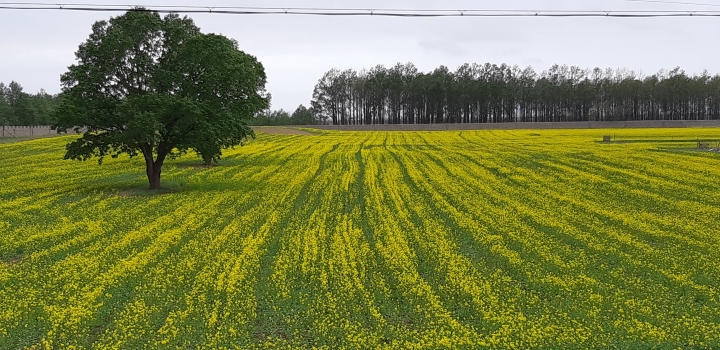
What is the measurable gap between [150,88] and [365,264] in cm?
1859

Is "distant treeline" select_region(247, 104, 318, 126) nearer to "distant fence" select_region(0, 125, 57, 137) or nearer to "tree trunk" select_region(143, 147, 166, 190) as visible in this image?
"distant fence" select_region(0, 125, 57, 137)

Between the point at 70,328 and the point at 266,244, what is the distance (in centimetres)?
747

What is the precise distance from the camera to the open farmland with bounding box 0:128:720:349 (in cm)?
1075

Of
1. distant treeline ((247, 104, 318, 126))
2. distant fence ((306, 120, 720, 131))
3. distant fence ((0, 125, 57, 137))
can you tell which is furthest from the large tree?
distant treeline ((247, 104, 318, 126))

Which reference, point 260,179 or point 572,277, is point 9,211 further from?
point 572,277

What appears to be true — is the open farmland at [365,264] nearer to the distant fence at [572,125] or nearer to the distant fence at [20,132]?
the distant fence at [20,132]

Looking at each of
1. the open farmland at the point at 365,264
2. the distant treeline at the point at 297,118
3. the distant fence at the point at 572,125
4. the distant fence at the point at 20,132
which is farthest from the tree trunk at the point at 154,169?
the distant treeline at the point at 297,118

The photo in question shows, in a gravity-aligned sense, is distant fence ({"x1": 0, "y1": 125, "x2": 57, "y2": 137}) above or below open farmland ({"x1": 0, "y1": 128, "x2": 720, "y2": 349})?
above

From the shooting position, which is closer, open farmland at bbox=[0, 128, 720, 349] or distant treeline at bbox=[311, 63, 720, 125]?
open farmland at bbox=[0, 128, 720, 349]

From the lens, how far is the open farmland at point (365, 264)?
10.8m

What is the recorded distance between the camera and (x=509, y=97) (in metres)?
159

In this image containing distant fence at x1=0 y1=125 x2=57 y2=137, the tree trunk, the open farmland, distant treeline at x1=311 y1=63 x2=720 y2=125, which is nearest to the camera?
the open farmland

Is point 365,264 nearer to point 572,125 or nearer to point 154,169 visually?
point 154,169

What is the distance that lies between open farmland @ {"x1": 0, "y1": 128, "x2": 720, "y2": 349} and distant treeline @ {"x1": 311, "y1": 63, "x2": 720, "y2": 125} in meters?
130
